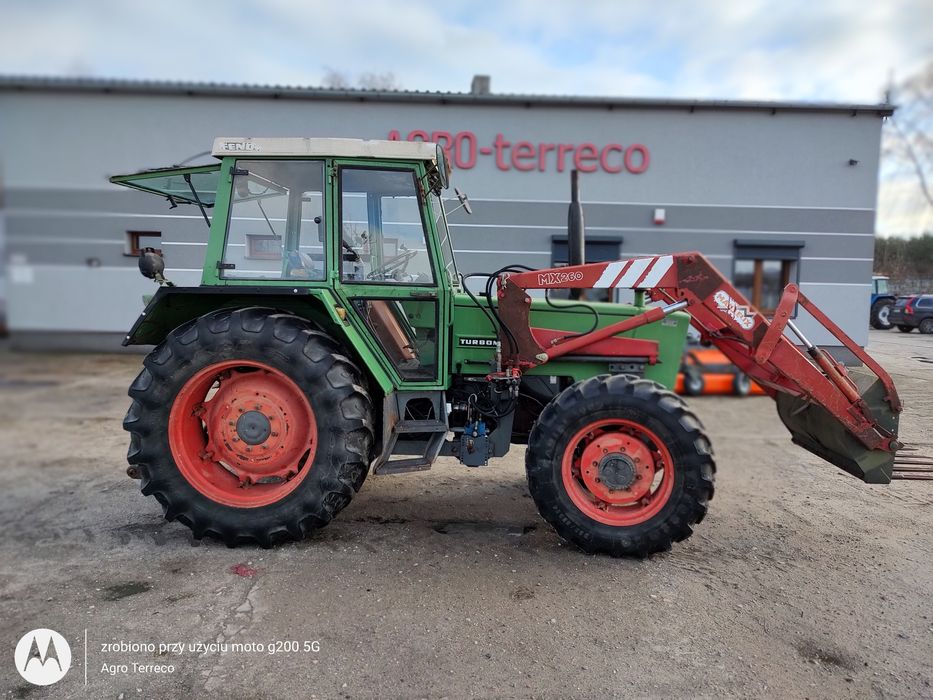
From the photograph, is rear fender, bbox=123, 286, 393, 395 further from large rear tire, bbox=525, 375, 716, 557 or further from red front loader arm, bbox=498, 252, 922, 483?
large rear tire, bbox=525, 375, 716, 557

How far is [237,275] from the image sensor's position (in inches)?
118

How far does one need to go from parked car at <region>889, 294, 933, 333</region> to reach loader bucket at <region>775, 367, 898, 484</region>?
420 mm

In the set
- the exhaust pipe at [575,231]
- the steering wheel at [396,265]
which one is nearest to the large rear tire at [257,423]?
the steering wheel at [396,265]

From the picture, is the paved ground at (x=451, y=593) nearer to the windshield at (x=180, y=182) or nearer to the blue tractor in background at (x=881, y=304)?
the blue tractor in background at (x=881, y=304)

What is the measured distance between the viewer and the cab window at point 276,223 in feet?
9.86

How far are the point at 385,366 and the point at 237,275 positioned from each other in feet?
3.33

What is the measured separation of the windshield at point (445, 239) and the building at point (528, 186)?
0.20 m

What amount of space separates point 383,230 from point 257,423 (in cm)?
138

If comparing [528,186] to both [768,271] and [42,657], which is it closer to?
[768,271]

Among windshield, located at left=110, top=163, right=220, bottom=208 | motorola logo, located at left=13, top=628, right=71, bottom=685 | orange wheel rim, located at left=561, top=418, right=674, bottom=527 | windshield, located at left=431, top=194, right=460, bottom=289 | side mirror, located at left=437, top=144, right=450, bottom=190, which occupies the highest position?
Result: side mirror, located at left=437, top=144, right=450, bottom=190

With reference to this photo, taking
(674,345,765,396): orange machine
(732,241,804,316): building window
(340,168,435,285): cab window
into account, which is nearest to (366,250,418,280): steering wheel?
(340,168,435,285): cab window

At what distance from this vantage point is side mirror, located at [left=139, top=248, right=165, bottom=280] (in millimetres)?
2674

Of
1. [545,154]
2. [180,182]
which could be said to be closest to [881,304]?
[180,182]

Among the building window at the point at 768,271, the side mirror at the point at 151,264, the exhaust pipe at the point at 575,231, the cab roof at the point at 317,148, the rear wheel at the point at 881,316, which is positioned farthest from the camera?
the building window at the point at 768,271
